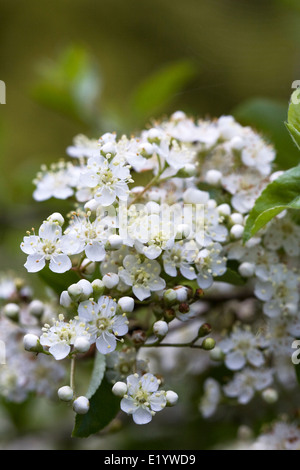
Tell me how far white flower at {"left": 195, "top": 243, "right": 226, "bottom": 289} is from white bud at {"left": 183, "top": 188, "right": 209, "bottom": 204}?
0.26 ft

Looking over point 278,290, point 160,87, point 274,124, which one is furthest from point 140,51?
point 278,290

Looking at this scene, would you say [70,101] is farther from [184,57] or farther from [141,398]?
[184,57]

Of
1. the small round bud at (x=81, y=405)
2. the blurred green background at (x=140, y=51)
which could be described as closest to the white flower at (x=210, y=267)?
the small round bud at (x=81, y=405)

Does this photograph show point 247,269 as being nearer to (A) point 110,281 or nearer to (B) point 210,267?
(B) point 210,267

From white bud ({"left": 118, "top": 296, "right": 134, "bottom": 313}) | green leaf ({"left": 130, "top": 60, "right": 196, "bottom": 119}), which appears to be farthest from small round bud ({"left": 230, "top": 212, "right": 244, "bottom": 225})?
green leaf ({"left": 130, "top": 60, "right": 196, "bottom": 119})

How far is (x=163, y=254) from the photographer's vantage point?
765 mm

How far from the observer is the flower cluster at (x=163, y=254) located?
0.72 metres

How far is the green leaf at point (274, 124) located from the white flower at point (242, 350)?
0.33 metres

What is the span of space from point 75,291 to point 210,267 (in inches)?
7.7

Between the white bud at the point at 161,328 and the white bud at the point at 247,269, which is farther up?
the white bud at the point at 247,269

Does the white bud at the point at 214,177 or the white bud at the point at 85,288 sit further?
the white bud at the point at 214,177

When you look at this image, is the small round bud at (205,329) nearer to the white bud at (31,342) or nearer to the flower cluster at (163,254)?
the flower cluster at (163,254)
